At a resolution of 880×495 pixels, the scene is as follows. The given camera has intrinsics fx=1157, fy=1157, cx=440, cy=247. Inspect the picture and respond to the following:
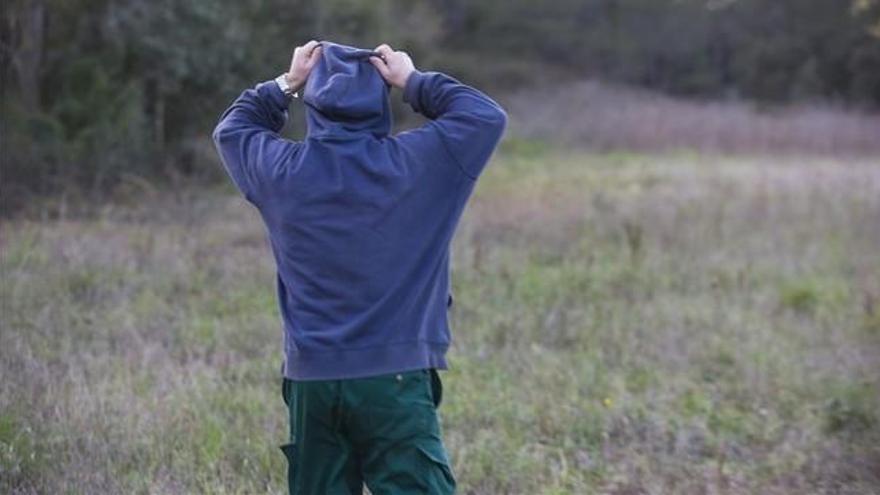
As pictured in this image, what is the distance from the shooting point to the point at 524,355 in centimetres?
717

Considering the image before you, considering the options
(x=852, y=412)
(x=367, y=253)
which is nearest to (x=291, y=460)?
(x=367, y=253)

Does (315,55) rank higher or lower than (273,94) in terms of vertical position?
higher

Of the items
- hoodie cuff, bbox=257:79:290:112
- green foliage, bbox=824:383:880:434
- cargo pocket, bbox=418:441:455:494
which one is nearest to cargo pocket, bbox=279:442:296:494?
cargo pocket, bbox=418:441:455:494

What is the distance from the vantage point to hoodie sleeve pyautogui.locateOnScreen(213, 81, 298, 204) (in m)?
3.07

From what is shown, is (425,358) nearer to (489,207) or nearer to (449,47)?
(489,207)

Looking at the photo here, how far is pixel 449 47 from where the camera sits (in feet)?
143

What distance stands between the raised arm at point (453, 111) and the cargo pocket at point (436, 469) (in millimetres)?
728

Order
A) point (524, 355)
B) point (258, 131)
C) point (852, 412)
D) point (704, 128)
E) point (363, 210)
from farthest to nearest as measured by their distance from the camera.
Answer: point (704, 128) < point (524, 355) < point (852, 412) < point (258, 131) < point (363, 210)

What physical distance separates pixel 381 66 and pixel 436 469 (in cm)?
108

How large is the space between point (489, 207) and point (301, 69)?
1086cm

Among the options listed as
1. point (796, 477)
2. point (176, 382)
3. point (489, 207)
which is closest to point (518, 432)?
point (796, 477)

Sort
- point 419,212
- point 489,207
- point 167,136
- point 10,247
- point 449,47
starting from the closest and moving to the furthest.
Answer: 1. point 419,212
2. point 10,247
3. point 489,207
4. point 167,136
5. point 449,47

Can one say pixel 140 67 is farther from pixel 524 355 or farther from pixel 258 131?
pixel 258 131

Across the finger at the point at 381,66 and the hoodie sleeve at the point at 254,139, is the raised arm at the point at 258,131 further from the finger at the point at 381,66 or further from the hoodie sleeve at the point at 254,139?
the finger at the point at 381,66
